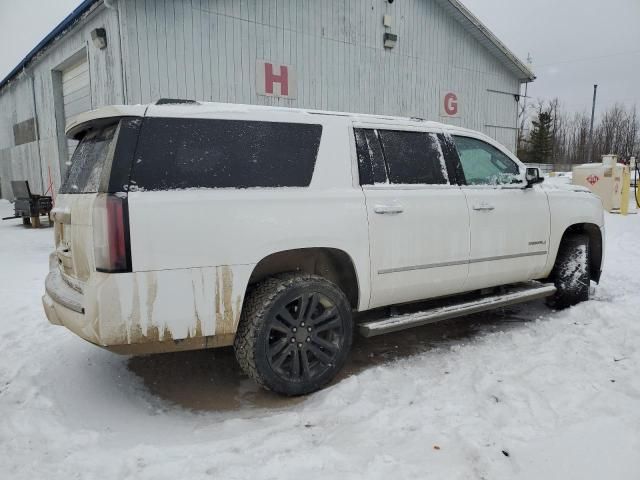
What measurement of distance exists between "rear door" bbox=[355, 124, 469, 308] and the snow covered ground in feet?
2.06

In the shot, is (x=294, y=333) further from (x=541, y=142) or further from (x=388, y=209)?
(x=541, y=142)

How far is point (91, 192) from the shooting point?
9.38 feet

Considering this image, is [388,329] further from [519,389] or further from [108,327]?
[108,327]

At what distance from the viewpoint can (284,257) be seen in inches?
131

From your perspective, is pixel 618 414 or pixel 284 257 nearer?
pixel 618 414

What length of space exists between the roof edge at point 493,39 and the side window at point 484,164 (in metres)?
10.9

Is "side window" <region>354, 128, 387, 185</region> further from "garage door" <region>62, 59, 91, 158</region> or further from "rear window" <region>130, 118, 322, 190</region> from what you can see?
"garage door" <region>62, 59, 91, 158</region>

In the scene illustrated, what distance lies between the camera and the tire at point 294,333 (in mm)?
3016

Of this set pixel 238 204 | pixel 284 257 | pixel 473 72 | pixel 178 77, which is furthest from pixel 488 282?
pixel 473 72

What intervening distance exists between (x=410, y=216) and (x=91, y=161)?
2.22 meters

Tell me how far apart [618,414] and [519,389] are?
54 cm

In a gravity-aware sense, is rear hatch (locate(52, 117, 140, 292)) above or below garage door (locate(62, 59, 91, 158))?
below

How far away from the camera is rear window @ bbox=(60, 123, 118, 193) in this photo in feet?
9.32

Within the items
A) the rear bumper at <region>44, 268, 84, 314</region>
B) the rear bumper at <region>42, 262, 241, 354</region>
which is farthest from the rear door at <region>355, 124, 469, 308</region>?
the rear bumper at <region>44, 268, 84, 314</region>
